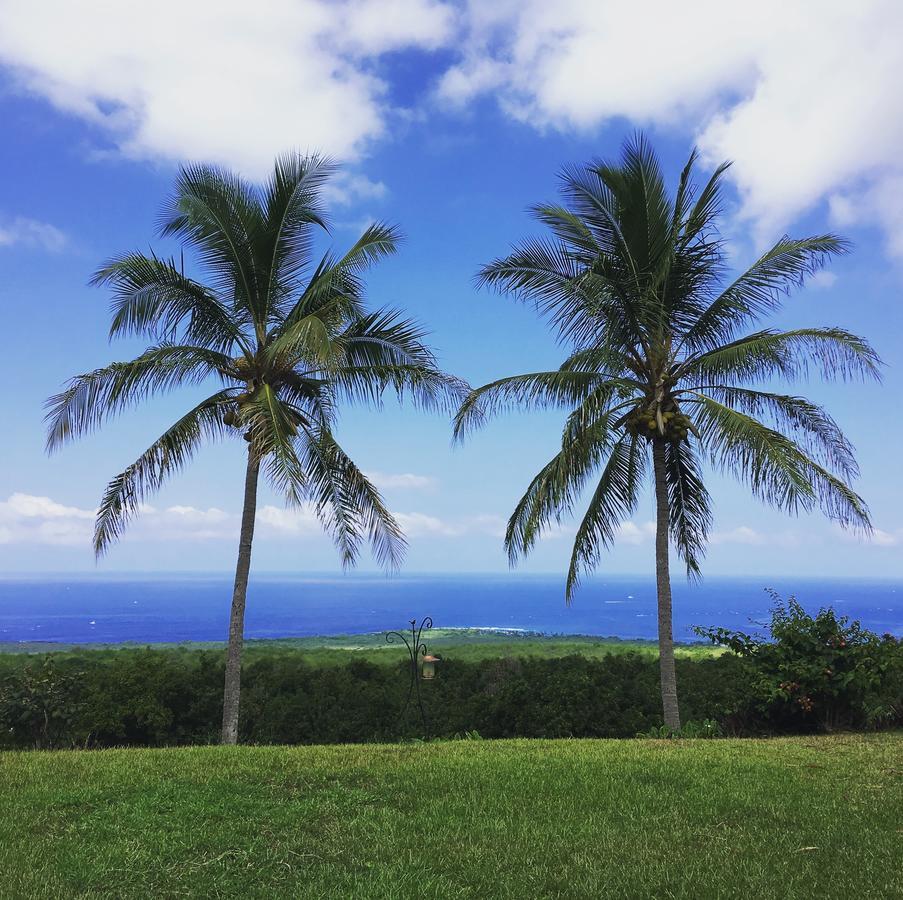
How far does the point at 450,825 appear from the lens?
17.2 ft

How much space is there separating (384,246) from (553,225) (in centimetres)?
289

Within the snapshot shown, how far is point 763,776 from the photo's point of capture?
681 cm

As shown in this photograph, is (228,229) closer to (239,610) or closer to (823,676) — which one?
(239,610)

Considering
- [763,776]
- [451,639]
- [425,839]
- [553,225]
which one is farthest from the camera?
[451,639]

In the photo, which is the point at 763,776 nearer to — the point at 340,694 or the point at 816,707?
the point at 816,707

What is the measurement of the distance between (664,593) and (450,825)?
7.06 m

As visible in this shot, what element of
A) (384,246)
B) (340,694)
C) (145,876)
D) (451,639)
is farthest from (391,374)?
(451,639)

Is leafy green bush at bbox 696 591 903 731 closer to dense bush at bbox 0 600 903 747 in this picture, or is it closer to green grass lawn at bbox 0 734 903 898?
dense bush at bbox 0 600 903 747

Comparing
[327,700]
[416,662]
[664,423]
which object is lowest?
[327,700]

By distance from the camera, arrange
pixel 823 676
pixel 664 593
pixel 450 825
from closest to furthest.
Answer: pixel 450 825
pixel 823 676
pixel 664 593

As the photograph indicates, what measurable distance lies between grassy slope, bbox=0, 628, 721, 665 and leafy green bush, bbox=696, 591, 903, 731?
21.8 feet

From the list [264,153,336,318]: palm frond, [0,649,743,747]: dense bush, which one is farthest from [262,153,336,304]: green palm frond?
[0,649,743,747]: dense bush

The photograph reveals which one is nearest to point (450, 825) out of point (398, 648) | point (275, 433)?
point (275, 433)

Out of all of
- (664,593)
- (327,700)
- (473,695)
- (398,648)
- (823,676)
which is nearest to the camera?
(823,676)
